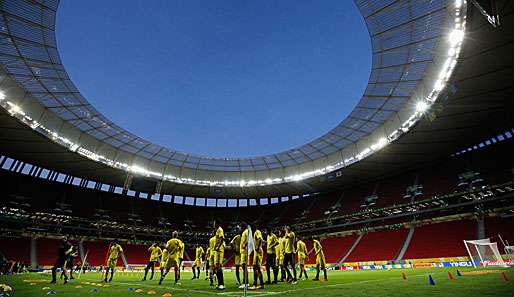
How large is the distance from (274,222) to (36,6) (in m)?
39.0

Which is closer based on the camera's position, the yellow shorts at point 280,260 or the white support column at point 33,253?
the yellow shorts at point 280,260

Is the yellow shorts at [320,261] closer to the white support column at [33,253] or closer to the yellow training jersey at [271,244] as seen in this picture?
the yellow training jersey at [271,244]

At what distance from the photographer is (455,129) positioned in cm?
2931

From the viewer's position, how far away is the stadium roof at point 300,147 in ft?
59.9

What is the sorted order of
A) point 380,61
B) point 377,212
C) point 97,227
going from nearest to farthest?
point 380,61 → point 377,212 → point 97,227

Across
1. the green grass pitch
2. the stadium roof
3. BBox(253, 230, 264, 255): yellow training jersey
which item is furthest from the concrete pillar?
BBox(253, 230, 264, 255): yellow training jersey

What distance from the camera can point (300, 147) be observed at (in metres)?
37.0

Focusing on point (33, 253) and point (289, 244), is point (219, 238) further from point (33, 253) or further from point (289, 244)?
point (33, 253)

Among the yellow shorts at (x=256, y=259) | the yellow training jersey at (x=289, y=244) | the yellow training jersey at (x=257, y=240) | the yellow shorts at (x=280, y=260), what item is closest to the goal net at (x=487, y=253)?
the yellow training jersey at (x=289, y=244)

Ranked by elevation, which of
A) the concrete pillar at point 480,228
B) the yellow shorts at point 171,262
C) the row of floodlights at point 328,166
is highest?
the row of floodlights at point 328,166

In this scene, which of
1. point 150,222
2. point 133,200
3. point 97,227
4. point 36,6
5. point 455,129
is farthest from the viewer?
point 133,200

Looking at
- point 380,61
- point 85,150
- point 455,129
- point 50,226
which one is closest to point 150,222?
point 50,226

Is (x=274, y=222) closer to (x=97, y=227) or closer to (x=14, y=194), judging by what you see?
(x=97, y=227)

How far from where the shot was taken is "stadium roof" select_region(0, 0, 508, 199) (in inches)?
719
